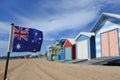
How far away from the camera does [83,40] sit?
26.1m

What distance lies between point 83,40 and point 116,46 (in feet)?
24.7

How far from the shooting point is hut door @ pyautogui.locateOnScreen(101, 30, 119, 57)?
62.8ft

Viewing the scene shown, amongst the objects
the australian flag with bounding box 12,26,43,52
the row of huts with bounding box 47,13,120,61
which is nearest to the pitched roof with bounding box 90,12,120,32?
the row of huts with bounding box 47,13,120,61

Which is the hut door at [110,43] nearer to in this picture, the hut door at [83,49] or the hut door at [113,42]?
the hut door at [113,42]

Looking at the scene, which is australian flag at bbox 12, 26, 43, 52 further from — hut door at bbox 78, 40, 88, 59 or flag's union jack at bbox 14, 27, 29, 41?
hut door at bbox 78, 40, 88, 59

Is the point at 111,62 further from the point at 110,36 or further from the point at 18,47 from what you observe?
the point at 18,47

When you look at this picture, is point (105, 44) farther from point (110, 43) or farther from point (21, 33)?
point (21, 33)

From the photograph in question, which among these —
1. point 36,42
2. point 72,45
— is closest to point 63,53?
point 72,45

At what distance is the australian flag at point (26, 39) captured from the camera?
5289 mm

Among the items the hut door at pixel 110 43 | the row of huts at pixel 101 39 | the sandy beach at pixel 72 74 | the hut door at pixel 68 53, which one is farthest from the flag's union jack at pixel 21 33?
the hut door at pixel 68 53

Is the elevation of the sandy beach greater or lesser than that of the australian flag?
lesser

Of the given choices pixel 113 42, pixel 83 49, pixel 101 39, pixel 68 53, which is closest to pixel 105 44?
pixel 101 39

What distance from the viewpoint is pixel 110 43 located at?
20109mm

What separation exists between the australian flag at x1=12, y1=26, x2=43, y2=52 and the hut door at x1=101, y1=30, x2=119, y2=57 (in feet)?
48.0
